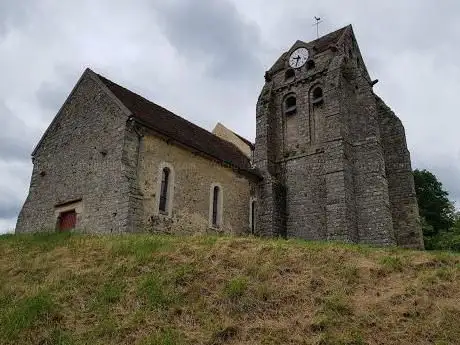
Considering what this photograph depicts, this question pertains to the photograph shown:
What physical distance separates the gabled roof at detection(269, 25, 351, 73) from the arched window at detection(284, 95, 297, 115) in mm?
2295

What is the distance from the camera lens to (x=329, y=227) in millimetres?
19203

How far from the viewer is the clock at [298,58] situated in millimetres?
24734

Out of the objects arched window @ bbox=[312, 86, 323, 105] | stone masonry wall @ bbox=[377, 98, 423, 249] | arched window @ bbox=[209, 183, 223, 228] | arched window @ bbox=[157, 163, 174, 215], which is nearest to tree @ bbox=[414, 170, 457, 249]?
stone masonry wall @ bbox=[377, 98, 423, 249]

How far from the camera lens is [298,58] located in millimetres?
25000

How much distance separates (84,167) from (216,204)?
19.0ft

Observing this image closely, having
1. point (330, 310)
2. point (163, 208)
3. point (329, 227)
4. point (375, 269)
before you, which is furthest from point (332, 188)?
point (330, 310)

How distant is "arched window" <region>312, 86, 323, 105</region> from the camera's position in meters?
23.2

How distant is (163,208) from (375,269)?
9.65m

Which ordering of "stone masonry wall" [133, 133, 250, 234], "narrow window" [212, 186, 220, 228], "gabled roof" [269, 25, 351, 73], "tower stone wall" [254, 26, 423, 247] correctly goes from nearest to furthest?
"stone masonry wall" [133, 133, 250, 234] → "narrow window" [212, 186, 220, 228] → "tower stone wall" [254, 26, 423, 247] → "gabled roof" [269, 25, 351, 73]

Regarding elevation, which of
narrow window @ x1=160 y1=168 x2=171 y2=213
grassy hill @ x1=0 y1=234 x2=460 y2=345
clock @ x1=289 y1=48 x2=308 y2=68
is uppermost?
clock @ x1=289 y1=48 x2=308 y2=68

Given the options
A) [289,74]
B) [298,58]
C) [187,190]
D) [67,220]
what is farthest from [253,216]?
[298,58]

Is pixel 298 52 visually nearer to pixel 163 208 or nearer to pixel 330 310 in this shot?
pixel 163 208

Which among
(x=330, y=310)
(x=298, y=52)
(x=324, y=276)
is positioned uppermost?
(x=298, y=52)

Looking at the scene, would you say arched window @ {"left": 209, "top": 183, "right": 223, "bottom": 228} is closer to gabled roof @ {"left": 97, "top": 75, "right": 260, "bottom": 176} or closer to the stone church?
the stone church
